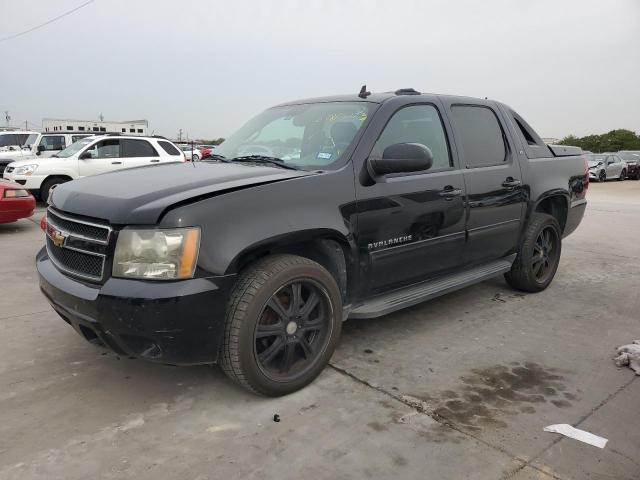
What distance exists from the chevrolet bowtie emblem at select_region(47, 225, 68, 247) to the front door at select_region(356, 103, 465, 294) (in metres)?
1.69

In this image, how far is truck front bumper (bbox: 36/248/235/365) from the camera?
8.23ft

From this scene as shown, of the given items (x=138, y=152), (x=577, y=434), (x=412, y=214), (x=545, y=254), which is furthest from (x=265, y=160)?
(x=138, y=152)

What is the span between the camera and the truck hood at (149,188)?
260 centimetres

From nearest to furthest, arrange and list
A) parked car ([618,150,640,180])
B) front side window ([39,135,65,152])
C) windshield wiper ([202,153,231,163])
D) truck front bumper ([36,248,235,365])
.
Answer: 1. truck front bumper ([36,248,235,365])
2. windshield wiper ([202,153,231,163])
3. front side window ([39,135,65,152])
4. parked car ([618,150,640,180])

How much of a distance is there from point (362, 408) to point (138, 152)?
1037cm

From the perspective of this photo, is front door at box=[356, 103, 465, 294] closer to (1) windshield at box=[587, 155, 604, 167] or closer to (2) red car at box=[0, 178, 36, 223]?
(2) red car at box=[0, 178, 36, 223]

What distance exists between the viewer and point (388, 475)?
2.32 meters

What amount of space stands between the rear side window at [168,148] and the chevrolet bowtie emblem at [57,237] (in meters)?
9.48

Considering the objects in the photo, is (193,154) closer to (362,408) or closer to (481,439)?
(362,408)

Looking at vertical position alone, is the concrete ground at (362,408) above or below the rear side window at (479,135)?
below

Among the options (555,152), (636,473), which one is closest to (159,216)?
(636,473)

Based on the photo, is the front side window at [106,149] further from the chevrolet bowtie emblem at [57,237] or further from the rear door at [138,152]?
the chevrolet bowtie emblem at [57,237]

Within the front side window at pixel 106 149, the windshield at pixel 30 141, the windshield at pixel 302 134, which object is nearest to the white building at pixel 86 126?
the windshield at pixel 30 141

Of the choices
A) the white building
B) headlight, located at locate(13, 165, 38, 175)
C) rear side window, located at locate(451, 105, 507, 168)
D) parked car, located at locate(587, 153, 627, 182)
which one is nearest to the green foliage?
parked car, located at locate(587, 153, 627, 182)
